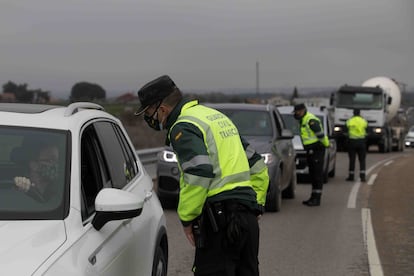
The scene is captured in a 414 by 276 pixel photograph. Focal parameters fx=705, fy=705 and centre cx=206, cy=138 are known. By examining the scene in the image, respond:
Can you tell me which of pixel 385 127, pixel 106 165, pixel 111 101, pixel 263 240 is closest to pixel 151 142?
pixel 111 101

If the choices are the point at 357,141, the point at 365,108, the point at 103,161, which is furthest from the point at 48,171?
the point at 365,108

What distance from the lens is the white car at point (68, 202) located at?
3086 millimetres

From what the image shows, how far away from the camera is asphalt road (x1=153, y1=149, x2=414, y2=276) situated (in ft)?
23.9

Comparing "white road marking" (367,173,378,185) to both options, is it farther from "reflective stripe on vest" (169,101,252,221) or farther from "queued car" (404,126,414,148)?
"queued car" (404,126,414,148)

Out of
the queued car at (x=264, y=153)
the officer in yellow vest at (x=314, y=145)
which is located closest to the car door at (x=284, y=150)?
the queued car at (x=264, y=153)

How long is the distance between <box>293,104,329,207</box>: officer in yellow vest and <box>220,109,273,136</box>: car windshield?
0.60 m

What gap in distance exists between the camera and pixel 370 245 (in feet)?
28.0

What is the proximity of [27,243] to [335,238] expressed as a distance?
6.48 meters

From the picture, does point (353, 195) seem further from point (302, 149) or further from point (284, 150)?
point (284, 150)

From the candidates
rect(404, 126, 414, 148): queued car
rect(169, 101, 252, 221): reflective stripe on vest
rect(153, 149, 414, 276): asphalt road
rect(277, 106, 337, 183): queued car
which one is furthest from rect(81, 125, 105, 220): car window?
rect(404, 126, 414, 148): queued car

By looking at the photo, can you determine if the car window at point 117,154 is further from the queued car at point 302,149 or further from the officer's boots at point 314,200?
the queued car at point 302,149

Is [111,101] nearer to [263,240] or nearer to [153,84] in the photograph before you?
[263,240]

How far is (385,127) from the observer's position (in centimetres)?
3622

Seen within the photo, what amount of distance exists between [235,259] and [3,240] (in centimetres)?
152
